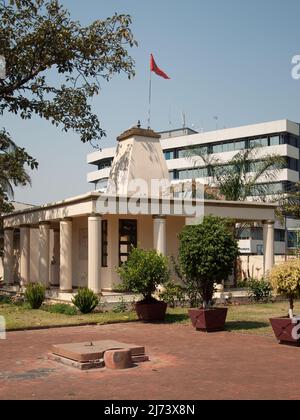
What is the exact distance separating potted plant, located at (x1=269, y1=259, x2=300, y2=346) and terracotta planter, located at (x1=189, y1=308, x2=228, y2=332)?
82.6 inches

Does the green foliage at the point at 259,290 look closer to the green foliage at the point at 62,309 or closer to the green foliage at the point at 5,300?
the green foliage at the point at 62,309

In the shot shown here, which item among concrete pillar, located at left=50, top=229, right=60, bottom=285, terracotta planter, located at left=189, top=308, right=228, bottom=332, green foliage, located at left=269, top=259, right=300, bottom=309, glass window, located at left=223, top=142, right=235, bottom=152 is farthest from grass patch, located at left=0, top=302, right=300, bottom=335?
glass window, located at left=223, top=142, right=235, bottom=152

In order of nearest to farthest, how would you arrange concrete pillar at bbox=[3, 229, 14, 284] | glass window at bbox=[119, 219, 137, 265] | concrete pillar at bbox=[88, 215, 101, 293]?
1. concrete pillar at bbox=[88, 215, 101, 293]
2. glass window at bbox=[119, 219, 137, 265]
3. concrete pillar at bbox=[3, 229, 14, 284]

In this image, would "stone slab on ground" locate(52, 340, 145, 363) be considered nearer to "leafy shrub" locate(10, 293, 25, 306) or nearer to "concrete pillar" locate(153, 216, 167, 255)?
"concrete pillar" locate(153, 216, 167, 255)

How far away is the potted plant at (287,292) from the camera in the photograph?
1126 centimetres

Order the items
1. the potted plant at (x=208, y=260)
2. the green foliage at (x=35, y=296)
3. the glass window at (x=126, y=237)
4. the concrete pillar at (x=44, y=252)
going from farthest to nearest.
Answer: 1. the concrete pillar at (x=44, y=252)
2. the glass window at (x=126, y=237)
3. the green foliage at (x=35, y=296)
4. the potted plant at (x=208, y=260)

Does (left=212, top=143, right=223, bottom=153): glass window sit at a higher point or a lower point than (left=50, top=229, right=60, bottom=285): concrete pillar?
higher

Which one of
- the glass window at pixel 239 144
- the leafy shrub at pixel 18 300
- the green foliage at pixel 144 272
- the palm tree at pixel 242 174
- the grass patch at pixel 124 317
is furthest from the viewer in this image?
the glass window at pixel 239 144

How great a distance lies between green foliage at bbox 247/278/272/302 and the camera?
2019cm

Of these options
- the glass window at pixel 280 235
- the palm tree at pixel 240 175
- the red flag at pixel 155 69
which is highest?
the red flag at pixel 155 69

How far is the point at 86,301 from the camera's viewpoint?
55.2ft

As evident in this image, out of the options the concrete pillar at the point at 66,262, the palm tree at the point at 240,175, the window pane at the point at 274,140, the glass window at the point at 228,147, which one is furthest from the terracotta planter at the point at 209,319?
the glass window at the point at 228,147

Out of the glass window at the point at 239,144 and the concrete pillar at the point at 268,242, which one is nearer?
the concrete pillar at the point at 268,242

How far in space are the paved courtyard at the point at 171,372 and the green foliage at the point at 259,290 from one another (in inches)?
289
